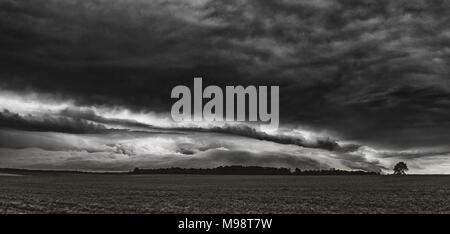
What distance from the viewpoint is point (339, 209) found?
3934 centimetres
